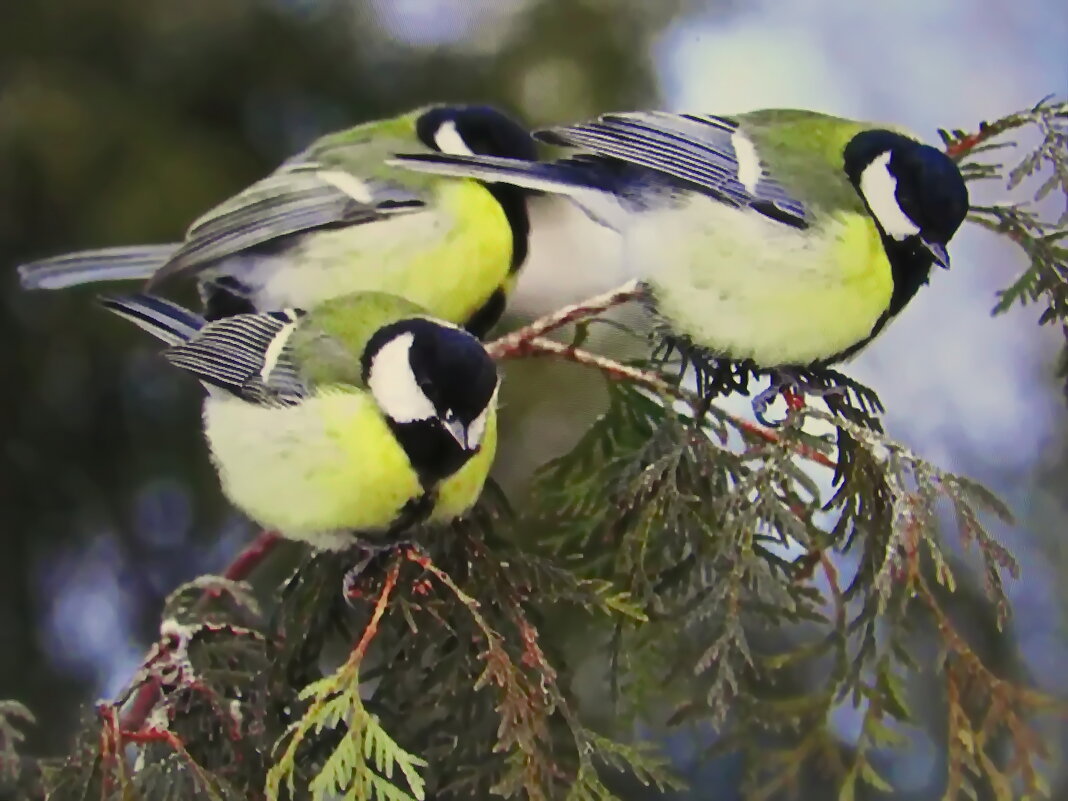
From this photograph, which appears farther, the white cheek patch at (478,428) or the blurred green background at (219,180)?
the blurred green background at (219,180)

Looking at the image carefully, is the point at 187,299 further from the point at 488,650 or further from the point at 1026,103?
the point at 1026,103

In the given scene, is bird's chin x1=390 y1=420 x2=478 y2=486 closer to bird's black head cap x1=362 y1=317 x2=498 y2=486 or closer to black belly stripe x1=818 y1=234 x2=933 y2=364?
bird's black head cap x1=362 y1=317 x2=498 y2=486

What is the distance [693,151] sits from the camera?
497mm

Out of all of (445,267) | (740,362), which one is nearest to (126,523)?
(445,267)

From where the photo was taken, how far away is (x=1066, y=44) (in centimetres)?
89

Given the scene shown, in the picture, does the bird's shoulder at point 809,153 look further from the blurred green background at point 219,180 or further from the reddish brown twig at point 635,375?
the blurred green background at point 219,180

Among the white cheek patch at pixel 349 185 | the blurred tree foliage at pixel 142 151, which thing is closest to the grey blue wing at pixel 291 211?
the white cheek patch at pixel 349 185

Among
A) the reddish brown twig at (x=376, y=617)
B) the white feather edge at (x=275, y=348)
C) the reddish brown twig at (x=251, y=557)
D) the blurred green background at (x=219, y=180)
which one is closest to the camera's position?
the reddish brown twig at (x=376, y=617)

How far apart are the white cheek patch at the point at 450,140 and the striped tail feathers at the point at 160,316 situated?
177 millimetres

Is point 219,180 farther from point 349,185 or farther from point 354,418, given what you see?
Result: point 354,418

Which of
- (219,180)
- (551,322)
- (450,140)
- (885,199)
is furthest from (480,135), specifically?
(219,180)

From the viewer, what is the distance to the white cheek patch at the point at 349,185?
56 centimetres

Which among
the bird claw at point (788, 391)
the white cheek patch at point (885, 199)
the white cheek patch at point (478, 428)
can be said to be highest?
the white cheek patch at point (885, 199)

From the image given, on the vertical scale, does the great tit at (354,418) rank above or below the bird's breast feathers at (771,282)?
below
